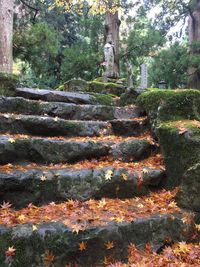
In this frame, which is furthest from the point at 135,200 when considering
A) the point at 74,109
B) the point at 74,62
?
the point at 74,62

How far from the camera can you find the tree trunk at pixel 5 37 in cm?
905

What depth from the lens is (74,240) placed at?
3.40m

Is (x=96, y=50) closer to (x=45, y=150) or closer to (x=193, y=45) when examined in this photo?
(x=193, y=45)

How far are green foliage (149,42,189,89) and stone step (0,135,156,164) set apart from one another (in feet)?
33.4

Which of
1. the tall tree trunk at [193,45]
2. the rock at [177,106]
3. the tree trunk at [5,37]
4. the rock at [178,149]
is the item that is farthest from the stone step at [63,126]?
the tall tree trunk at [193,45]

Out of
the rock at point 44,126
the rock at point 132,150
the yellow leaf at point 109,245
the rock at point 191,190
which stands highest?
the rock at point 44,126

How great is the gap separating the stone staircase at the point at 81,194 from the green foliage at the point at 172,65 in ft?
31.3

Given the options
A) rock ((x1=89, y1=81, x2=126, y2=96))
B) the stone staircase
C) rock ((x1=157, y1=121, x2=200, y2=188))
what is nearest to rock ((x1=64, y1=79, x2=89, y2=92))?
rock ((x1=89, y1=81, x2=126, y2=96))

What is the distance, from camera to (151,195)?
4520 millimetres

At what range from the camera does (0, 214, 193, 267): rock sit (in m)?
3.27

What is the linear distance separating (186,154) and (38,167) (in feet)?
6.40

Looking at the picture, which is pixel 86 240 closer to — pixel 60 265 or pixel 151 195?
pixel 60 265

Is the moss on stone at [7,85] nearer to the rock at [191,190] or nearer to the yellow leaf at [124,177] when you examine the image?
the yellow leaf at [124,177]

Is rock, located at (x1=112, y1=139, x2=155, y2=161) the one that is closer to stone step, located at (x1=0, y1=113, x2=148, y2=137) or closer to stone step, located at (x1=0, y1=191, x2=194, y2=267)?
stone step, located at (x1=0, y1=113, x2=148, y2=137)
